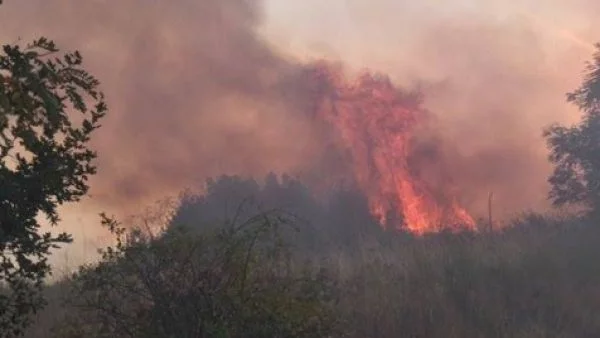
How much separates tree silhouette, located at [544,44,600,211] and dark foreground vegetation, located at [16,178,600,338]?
722 mm

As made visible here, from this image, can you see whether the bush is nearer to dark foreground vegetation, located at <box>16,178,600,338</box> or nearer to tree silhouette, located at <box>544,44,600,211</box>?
dark foreground vegetation, located at <box>16,178,600,338</box>

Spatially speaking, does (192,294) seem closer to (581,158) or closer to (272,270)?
(272,270)

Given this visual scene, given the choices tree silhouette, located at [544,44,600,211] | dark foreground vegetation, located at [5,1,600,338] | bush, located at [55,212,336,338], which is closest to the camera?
dark foreground vegetation, located at [5,1,600,338]

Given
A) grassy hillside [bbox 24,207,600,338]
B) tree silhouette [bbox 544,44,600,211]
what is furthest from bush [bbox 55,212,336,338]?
tree silhouette [bbox 544,44,600,211]

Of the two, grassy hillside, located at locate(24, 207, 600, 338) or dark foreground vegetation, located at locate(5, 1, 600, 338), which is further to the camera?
grassy hillside, located at locate(24, 207, 600, 338)

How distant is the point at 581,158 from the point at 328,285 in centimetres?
953

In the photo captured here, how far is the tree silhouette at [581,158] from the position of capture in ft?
52.5

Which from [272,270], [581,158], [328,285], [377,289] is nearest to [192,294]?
[272,270]

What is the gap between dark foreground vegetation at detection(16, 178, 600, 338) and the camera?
21.2ft

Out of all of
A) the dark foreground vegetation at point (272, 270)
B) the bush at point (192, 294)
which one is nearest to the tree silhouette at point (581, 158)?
the dark foreground vegetation at point (272, 270)

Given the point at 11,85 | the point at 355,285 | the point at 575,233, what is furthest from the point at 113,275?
Answer: the point at 575,233

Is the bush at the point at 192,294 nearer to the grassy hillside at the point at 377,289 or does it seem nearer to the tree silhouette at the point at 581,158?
the grassy hillside at the point at 377,289

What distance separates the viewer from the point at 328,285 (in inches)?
374

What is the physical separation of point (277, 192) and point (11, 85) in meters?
21.2
